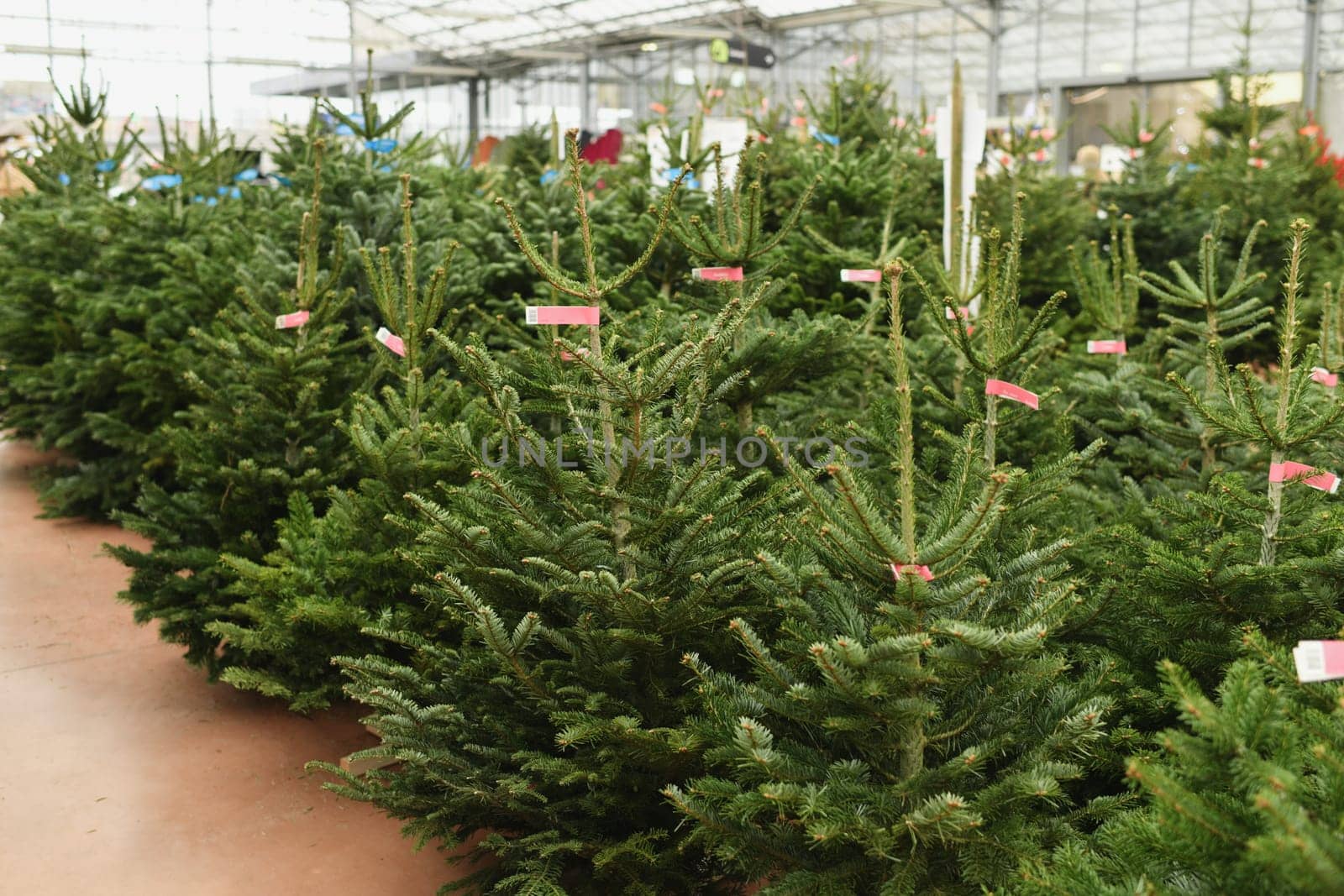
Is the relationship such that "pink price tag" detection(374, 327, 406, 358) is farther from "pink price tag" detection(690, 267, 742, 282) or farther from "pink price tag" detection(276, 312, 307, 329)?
"pink price tag" detection(690, 267, 742, 282)

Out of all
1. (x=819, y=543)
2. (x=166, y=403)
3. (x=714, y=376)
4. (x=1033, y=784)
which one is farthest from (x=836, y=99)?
(x=1033, y=784)

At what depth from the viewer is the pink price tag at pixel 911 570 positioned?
6.85 feet

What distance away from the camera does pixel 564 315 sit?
2.96m

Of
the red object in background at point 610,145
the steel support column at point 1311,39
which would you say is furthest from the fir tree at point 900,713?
the steel support column at point 1311,39

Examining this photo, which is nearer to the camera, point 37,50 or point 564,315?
point 564,315

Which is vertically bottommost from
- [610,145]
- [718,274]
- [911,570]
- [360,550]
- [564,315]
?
[360,550]

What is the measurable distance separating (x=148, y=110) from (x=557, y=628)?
86.4 feet

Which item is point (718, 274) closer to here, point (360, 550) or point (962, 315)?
point (962, 315)

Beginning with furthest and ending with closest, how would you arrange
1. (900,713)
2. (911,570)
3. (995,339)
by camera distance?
(995,339) < (900,713) < (911,570)

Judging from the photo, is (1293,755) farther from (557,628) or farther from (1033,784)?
(557,628)

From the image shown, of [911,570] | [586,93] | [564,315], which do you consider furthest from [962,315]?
[586,93]

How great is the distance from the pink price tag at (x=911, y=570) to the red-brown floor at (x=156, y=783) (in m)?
1.82

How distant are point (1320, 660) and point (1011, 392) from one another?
1.50 meters

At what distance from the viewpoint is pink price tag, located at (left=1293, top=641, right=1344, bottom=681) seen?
180cm
